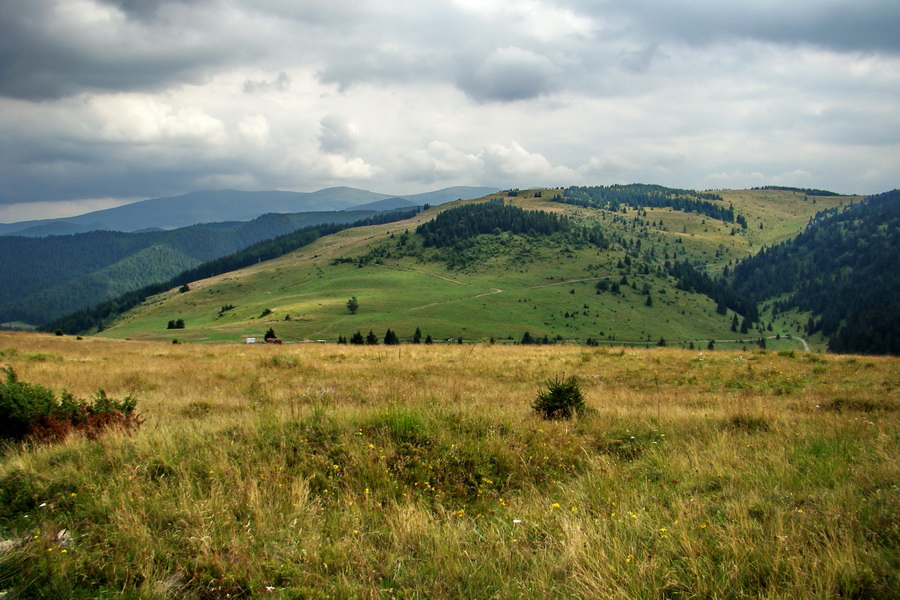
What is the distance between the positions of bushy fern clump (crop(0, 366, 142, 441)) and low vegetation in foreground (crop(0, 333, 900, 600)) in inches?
18.5

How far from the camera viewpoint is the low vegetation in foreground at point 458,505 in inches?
145

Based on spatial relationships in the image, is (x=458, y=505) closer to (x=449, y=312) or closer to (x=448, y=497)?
(x=448, y=497)

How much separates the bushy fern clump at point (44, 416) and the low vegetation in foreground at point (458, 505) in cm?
47

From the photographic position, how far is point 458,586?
3678 millimetres

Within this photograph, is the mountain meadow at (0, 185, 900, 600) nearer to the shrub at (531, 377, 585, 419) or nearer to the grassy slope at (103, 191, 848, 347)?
the shrub at (531, 377, 585, 419)

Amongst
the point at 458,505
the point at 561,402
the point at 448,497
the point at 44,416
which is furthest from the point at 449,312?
the point at 458,505

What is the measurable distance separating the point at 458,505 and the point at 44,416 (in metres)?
6.90

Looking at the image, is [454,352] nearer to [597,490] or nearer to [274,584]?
[597,490]

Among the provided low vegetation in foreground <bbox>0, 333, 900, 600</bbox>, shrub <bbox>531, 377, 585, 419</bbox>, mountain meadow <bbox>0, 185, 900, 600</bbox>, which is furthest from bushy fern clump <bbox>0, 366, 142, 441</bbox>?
shrub <bbox>531, 377, 585, 419</bbox>

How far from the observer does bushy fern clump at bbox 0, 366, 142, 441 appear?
717 cm

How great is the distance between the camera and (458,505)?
5430mm

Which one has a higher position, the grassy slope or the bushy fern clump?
the bushy fern clump

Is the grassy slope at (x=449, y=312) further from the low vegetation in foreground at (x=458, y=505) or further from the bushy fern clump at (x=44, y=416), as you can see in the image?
the low vegetation in foreground at (x=458, y=505)

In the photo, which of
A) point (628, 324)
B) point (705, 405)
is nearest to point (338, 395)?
point (705, 405)
